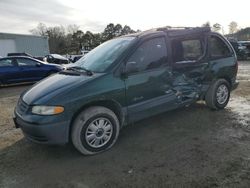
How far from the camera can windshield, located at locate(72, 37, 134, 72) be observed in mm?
4487

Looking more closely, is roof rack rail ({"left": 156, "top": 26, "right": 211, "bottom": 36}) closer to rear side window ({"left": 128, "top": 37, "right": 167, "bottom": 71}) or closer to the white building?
rear side window ({"left": 128, "top": 37, "right": 167, "bottom": 71})

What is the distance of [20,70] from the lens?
11.9 meters

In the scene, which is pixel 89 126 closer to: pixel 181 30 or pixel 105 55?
pixel 105 55

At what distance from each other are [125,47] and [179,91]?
4.49 feet

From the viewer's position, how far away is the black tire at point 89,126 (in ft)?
12.8

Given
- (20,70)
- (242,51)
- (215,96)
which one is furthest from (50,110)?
(242,51)

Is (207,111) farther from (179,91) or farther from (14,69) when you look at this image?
(14,69)

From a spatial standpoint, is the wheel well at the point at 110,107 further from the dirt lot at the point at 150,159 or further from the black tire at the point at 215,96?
the black tire at the point at 215,96

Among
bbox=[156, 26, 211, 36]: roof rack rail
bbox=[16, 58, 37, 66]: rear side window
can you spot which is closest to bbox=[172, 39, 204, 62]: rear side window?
bbox=[156, 26, 211, 36]: roof rack rail

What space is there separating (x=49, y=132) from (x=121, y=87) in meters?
1.29

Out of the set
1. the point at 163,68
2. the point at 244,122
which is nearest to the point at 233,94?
the point at 244,122

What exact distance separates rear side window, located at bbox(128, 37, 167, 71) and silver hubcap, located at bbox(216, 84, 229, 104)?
5.86 ft

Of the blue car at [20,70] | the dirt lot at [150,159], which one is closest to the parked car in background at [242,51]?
the blue car at [20,70]

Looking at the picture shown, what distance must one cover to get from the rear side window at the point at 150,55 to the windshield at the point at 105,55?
248 millimetres
